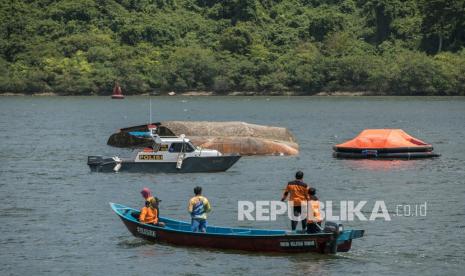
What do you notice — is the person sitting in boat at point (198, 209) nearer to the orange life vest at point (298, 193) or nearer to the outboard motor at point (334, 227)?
the orange life vest at point (298, 193)

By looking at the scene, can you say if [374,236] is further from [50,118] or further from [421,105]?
[421,105]

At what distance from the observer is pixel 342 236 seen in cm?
3812

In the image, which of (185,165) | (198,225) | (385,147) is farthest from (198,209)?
(385,147)

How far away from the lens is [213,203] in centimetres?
5356

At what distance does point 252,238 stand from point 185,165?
24.8m

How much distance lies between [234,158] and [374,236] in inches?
811

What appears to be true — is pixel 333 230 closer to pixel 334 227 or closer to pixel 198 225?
pixel 334 227

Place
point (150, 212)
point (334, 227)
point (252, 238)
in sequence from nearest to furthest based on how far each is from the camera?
point (334, 227), point (252, 238), point (150, 212)

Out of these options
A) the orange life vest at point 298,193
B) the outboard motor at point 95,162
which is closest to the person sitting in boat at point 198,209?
the orange life vest at point 298,193

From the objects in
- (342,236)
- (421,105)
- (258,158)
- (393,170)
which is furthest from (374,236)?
(421,105)

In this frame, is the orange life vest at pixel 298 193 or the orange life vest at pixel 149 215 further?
the orange life vest at pixel 149 215

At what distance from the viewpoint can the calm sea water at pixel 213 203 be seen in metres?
38.7
